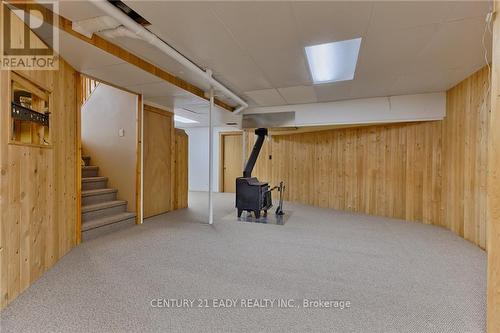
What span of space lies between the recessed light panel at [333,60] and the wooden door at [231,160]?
478 centimetres

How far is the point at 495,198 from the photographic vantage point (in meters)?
1.46

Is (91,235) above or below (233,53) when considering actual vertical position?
below

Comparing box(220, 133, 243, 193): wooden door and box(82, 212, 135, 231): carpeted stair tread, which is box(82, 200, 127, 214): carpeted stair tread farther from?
box(220, 133, 243, 193): wooden door

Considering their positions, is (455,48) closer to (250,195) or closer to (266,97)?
(266,97)

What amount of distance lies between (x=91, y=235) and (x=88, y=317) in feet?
6.38

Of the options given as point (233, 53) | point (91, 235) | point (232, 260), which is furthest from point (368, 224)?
point (91, 235)

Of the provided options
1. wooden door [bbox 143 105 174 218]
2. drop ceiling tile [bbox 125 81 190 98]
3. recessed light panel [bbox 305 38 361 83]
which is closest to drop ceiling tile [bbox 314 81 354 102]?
recessed light panel [bbox 305 38 361 83]

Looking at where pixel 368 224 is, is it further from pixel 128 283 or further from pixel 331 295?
pixel 128 283

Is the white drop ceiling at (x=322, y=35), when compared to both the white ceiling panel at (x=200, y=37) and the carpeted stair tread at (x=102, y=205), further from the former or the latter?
the carpeted stair tread at (x=102, y=205)

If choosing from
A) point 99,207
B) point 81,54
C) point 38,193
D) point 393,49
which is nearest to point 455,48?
point 393,49

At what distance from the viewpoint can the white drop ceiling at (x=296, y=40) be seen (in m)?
1.98

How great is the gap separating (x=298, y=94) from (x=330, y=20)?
7.56 ft

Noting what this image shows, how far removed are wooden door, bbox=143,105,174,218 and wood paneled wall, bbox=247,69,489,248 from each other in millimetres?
3221

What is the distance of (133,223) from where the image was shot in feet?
13.4
